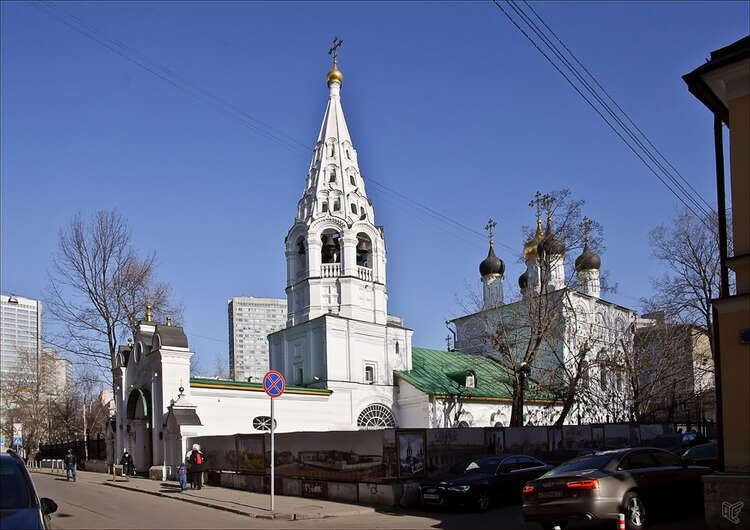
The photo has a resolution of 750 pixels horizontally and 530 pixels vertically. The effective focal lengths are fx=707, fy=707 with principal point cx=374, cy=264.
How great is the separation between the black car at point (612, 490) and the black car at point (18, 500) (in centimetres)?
748

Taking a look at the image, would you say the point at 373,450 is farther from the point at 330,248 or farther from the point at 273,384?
the point at 330,248

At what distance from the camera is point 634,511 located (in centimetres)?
1145

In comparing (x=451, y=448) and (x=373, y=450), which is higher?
(x=373, y=450)

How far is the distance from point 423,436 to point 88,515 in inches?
319

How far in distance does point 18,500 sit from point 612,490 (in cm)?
856

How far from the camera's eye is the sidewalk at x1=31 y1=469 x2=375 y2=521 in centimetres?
1544

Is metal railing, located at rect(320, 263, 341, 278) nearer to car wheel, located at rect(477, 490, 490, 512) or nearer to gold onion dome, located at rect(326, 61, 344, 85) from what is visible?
gold onion dome, located at rect(326, 61, 344, 85)

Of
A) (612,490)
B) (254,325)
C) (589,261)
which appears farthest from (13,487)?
(254,325)

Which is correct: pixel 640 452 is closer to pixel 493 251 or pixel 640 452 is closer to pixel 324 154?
pixel 324 154

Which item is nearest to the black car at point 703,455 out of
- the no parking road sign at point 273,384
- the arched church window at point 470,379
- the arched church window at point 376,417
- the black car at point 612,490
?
the black car at point 612,490

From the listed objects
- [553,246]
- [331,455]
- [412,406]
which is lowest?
[412,406]

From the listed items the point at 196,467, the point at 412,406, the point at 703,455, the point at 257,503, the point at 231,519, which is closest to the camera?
the point at 231,519

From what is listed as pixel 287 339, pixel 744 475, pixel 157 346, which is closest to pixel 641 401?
pixel 287 339

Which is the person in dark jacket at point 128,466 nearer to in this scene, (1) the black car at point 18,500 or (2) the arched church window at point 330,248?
(2) the arched church window at point 330,248
